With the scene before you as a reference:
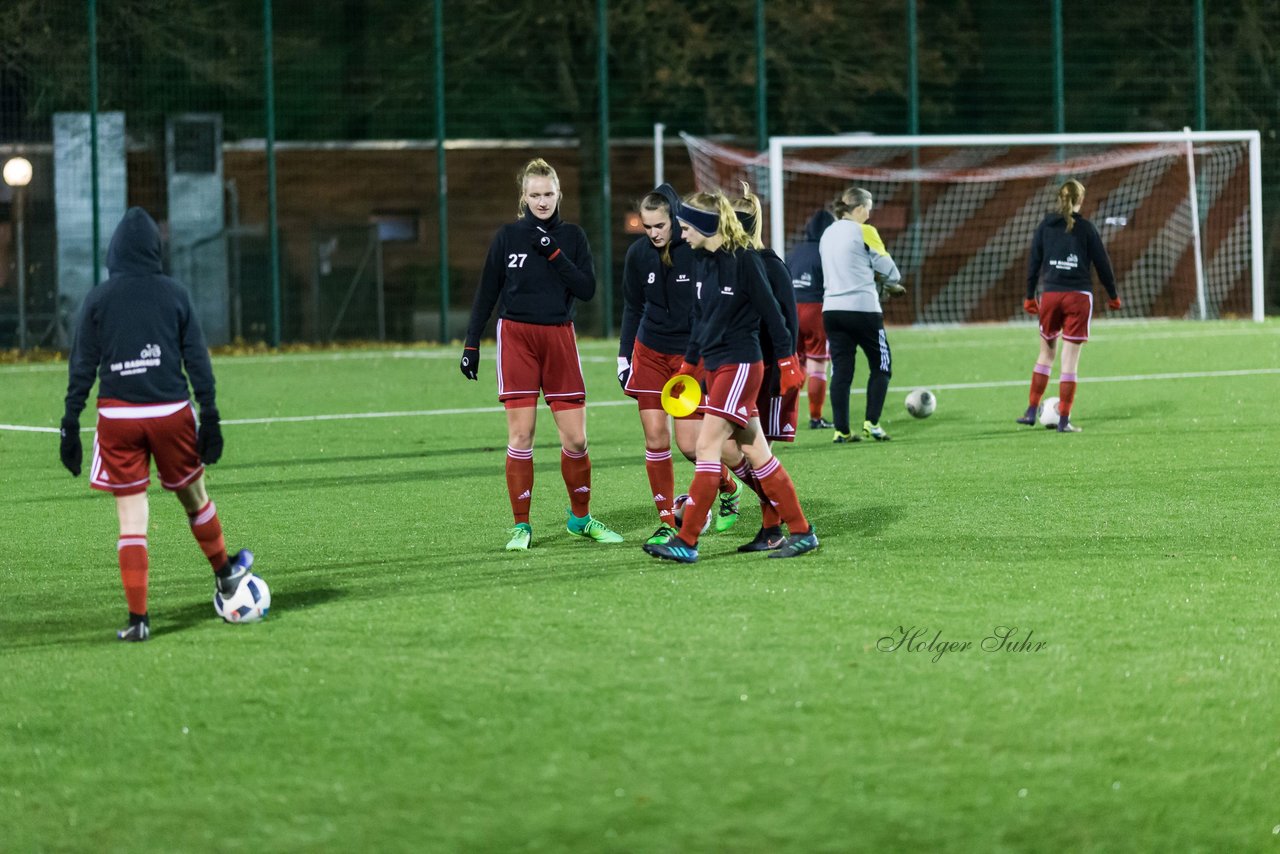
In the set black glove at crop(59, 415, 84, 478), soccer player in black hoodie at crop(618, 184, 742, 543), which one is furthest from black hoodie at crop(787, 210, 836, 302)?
black glove at crop(59, 415, 84, 478)

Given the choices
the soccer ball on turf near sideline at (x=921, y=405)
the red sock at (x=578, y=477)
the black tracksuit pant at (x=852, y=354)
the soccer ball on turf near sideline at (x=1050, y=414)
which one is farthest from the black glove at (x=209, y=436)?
the soccer ball on turf near sideline at (x=921, y=405)

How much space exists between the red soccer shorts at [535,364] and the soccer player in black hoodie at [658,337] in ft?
1.03

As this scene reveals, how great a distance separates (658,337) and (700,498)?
1171 mm

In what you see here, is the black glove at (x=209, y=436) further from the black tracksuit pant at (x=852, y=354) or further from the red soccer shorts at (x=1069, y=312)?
the red soccer shorts at (x=1069, y=312)

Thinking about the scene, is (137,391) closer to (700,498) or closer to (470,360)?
(470,360)

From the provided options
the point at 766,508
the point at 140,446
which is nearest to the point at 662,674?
the point at 140,446

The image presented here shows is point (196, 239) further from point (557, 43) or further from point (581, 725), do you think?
point (581, 725)

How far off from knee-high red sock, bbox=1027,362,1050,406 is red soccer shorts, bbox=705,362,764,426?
6488 mm

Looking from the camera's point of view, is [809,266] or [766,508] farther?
[809,266]

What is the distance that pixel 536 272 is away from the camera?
27.8ft

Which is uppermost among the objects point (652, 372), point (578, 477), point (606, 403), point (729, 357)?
point (729, 357)

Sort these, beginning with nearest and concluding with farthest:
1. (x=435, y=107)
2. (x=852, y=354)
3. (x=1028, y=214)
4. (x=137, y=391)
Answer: (x=137, y=391)
(x=852, y=354)
(x=435, y=107)
(x=1028, y=214)

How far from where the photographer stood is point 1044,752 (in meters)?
4.85

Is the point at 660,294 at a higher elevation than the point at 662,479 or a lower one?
higher
